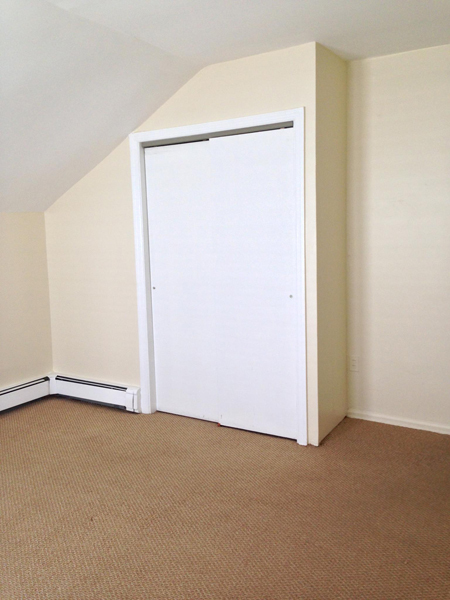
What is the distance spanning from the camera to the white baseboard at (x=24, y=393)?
13.2 feet

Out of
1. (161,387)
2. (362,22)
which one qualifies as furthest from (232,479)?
(362,22)

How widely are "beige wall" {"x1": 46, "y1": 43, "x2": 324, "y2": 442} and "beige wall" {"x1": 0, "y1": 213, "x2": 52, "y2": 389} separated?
84 millimetres

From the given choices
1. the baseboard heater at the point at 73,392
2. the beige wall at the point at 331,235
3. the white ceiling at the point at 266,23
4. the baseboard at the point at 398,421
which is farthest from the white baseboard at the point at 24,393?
the white ceiling at the point at 266,23

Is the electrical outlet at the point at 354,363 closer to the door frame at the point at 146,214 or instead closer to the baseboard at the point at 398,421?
the baseboard at the point at 398,421

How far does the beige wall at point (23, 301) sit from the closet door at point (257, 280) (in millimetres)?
1596

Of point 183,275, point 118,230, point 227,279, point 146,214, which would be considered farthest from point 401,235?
point 118,230

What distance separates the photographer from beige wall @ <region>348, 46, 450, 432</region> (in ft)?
11.0

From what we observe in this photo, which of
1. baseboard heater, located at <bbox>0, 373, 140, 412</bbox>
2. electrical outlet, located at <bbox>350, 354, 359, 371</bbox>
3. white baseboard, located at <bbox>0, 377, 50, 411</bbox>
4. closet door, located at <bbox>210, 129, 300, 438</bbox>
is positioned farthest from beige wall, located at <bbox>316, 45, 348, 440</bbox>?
white baseboard, located at <bbox>0, 377, 50, 411</bbox>

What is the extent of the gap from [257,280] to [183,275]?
2.00 ft

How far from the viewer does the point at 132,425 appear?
3795mm

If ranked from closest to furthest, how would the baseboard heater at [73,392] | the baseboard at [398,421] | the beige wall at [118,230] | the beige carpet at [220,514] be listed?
the beige carpet at [220,514] → the beige wall at [118,230] → the baseboard at [398,421] → the baseboard heater at [73,392]

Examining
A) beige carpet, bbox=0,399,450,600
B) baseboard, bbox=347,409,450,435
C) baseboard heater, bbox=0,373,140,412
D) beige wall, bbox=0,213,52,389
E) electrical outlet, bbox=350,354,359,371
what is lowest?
beige carpet, bbox=0,399,450,600

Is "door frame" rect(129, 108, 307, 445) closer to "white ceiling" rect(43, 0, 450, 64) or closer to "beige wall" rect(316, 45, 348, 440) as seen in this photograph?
"beige wall" rect(316, 45, 348, 440)

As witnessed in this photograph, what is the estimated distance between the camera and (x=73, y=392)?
169 inches
